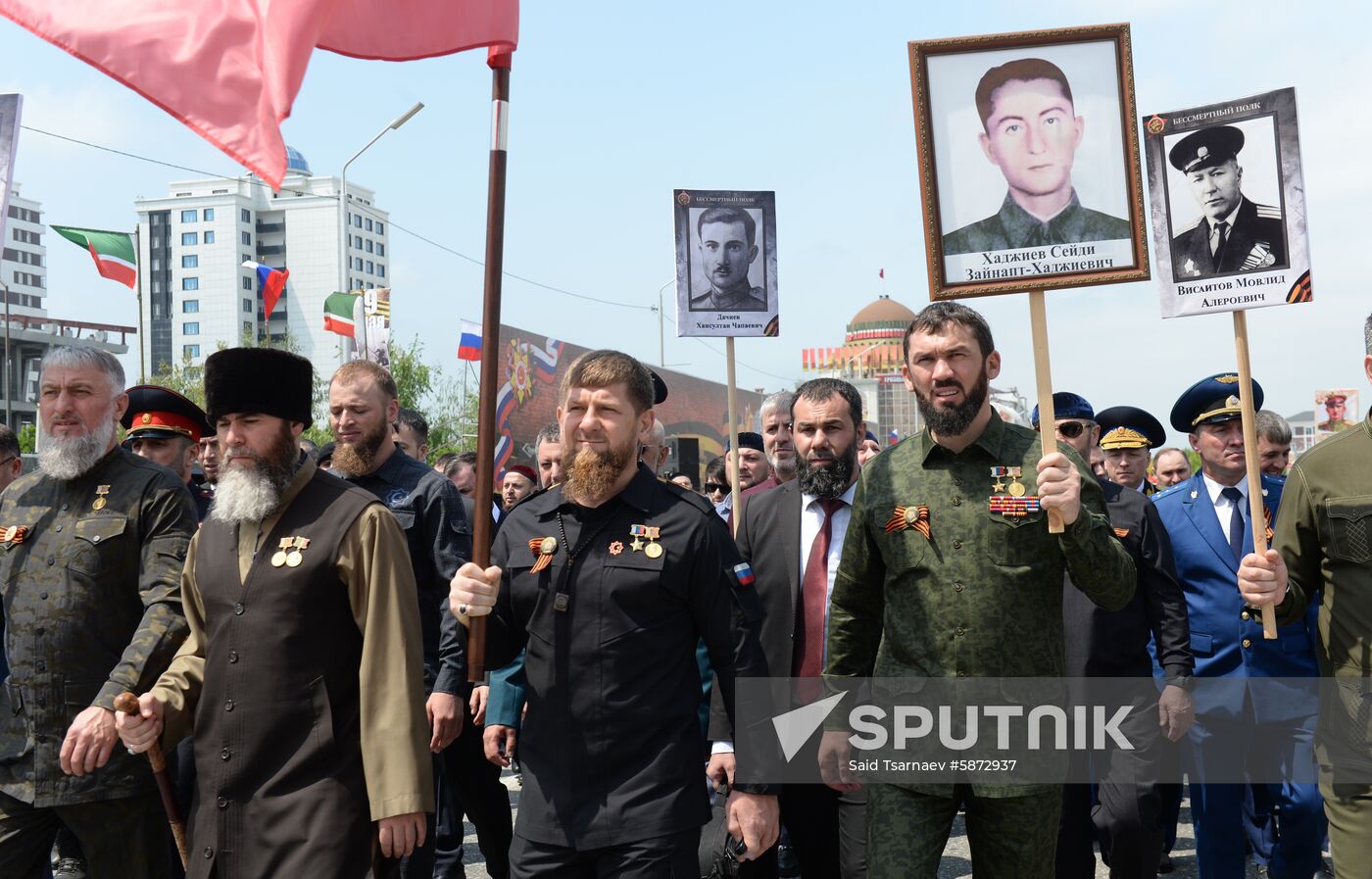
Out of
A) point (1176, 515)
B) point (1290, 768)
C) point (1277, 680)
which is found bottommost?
point (1290, 768)

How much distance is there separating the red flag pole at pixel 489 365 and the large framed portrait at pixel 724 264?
15.6ft

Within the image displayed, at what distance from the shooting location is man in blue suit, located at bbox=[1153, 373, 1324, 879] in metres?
6.00

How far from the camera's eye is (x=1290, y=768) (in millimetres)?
6180

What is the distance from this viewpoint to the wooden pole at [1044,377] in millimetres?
4116

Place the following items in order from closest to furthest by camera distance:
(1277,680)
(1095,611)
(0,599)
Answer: (0,599)
(1095,611)
(1277,680)

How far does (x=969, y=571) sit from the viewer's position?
426 centimetres

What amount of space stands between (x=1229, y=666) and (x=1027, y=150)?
3.28 m

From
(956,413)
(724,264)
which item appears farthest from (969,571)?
(724,264)

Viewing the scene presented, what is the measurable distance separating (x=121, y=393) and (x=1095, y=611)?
4.47 m

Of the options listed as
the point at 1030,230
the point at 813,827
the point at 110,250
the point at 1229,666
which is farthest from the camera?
the point at 110,250

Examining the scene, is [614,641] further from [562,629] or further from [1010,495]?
[1010,495]

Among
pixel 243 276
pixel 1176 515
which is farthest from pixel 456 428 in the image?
pixel 243 276

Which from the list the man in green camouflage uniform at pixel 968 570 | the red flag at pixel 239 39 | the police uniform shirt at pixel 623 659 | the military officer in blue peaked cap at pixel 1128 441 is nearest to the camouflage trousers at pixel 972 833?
the man in green camouflage uniform at pixel 968 570

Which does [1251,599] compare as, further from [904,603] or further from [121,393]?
[121,393]
